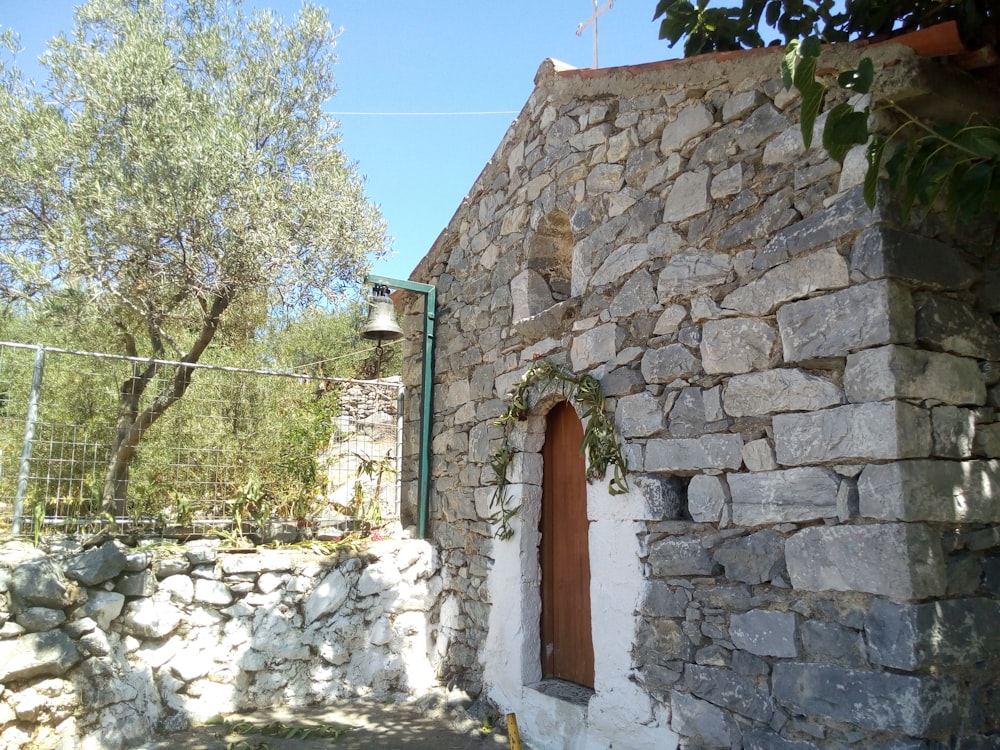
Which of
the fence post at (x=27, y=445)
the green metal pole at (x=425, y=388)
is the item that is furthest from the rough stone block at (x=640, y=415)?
the fence post at (x=27, y=445)

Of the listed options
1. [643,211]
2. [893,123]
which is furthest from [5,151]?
[893,123]

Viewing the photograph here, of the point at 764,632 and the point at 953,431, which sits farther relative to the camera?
the point at 764,632

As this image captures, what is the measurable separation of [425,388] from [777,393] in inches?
125

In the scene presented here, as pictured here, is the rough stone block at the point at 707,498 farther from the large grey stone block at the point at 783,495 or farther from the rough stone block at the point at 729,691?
the rough stone block at the point at 729,691

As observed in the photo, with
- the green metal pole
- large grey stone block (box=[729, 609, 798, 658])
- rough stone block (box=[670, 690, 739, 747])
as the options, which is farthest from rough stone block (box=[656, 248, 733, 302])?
the green metal pole

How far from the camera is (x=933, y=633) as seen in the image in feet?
7.66

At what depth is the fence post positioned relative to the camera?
4.05 meters

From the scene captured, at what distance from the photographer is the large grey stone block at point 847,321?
2494 mm

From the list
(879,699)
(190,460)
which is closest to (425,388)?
(190,460)

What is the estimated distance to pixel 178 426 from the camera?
5340 millimetres

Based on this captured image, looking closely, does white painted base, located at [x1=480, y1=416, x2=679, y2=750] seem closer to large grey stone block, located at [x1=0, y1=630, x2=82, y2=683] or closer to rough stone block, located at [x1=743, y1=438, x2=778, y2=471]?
rough stone block, located at [x1=743, y1=438, x2=778, y2=471]

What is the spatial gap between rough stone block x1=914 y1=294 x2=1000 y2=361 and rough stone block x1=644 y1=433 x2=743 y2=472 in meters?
0.81

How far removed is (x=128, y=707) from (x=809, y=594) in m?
3.69

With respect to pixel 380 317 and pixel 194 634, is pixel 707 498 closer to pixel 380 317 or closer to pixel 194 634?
pixel 380 317
